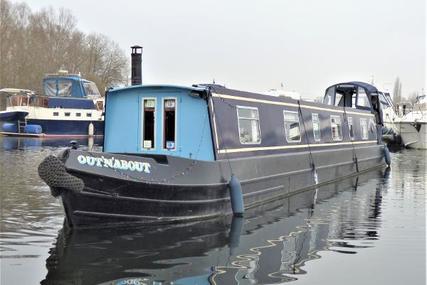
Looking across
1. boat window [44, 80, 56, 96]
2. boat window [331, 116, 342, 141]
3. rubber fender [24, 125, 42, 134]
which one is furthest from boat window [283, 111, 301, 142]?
boat window [44, 80, 56, 96]

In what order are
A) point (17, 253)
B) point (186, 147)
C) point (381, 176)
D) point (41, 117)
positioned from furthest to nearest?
point (41, 117) < point (381, 176) < point (186, 147) < point (17, 253)

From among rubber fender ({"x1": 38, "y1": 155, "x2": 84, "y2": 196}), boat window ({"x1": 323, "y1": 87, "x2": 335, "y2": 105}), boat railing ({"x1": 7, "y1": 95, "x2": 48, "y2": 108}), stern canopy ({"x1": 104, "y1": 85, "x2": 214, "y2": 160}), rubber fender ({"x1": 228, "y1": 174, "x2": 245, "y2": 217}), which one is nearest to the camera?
rubber fender ({"x1": 38, "y1": 155, "x2": 84, "y2": 196})

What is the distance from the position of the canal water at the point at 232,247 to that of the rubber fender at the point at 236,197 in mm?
272

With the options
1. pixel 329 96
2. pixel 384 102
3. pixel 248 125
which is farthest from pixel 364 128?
pixel 384 102

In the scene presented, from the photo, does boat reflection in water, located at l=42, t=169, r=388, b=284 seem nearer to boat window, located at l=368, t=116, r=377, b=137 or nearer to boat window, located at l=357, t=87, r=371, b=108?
boat window, located at l=368, t=116, r=377, b=137

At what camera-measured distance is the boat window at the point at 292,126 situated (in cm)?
1403

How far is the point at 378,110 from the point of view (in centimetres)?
2500

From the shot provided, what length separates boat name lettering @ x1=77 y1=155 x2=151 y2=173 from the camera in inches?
332

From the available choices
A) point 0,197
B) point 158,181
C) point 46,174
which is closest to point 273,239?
point 158,181

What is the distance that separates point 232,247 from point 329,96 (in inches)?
631

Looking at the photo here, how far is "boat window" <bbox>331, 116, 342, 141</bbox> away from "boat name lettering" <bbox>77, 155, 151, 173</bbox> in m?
9.90

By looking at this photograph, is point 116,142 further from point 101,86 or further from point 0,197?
point 101,86

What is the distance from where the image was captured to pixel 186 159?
963cm

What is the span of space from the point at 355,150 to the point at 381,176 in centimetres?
129
